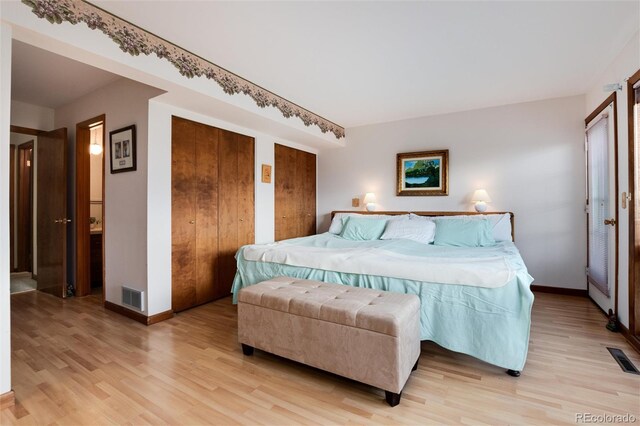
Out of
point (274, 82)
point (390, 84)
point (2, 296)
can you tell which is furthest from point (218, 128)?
point (2, 296)

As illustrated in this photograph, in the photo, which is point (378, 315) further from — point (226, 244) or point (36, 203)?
point (36, 203)

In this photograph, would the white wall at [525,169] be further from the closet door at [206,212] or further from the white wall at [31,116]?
the white wall at [31,116]

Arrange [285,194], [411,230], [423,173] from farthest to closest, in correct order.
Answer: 1. [285,194]
2. [423,173]
3. [411,230]

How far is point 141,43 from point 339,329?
252 cm

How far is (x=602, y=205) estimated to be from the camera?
325cm

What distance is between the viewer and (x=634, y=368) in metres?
2.13

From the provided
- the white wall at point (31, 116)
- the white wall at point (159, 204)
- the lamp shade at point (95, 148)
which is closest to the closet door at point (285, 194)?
the white wall at point (159, 204)

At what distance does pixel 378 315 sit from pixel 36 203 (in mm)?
5304

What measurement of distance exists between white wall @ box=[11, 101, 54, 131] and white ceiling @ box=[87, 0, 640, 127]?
307 cm

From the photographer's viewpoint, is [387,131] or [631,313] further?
[387,131]

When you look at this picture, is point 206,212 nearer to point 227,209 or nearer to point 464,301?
point 227,209

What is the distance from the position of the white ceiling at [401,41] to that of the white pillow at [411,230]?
64.1 inches

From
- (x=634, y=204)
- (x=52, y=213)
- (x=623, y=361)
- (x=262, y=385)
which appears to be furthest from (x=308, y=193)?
(x=623, y=361)

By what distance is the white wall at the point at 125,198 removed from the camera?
3.07 meters
